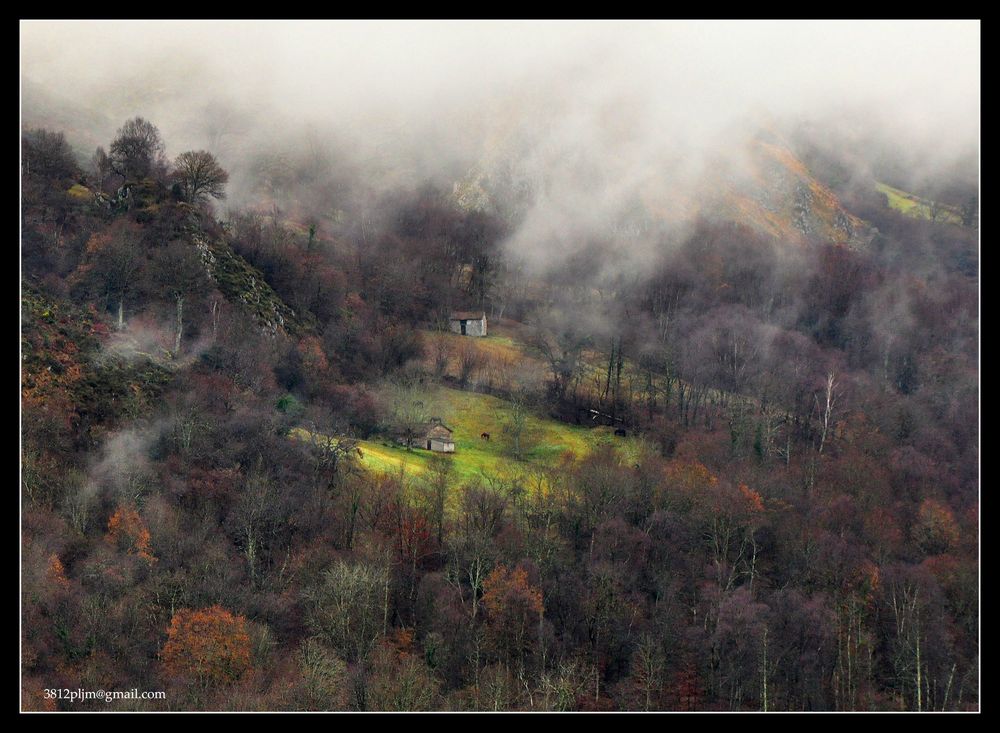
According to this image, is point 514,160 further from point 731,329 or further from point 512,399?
point 512,399

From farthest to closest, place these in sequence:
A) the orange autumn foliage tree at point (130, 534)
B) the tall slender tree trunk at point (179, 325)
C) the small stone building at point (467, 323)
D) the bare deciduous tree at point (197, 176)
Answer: the small stone building at point (467, 323)
the bare deciduous tree at point (197, 176)
the tall slender tree trunk at point (179, 325)
the orange autumn foliage tree at point (130, 534)

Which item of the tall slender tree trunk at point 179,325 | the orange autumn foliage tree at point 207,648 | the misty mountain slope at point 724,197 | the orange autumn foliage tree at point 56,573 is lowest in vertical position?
the orange autumn foliage tree at point 207,648

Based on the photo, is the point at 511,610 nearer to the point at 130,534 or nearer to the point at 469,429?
the point at 130,534

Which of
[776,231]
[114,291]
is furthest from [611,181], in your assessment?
[114,291]

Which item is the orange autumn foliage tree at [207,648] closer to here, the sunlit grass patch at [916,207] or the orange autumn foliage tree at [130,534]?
the orange autumn foliage tree at [130,534]
